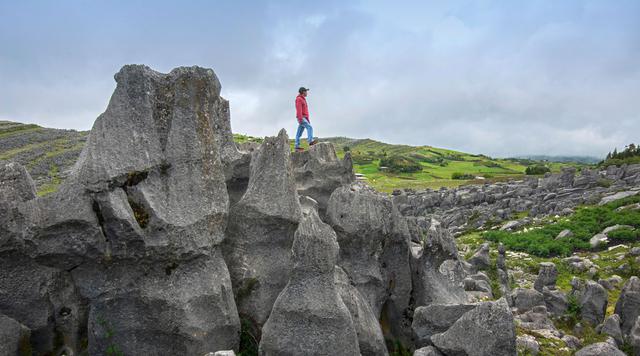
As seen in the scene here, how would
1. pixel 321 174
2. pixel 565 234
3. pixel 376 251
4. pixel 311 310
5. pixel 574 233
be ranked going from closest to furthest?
pixel 311 310 → pixel 376 251 → pixel 321 174 → pixel 565 234 → pixel 574 233

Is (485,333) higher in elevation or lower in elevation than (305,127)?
lower

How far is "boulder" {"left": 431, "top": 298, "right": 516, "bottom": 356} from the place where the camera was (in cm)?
1048

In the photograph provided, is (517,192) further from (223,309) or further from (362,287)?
(223,309)

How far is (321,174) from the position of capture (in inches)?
765

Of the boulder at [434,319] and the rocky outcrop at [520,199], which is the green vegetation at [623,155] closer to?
the rocky outcrop at [520,199]

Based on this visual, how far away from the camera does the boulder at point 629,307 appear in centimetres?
1748

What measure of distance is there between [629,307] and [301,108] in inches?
624

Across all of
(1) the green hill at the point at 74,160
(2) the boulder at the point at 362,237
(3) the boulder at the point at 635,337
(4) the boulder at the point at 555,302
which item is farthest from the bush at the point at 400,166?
(2) the boulder at the point at 362,237

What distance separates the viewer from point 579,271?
2870 centimetres

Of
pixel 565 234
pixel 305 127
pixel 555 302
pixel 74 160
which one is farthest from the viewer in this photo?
pixel 74 160

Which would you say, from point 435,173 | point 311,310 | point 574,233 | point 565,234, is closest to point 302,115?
point 311,310

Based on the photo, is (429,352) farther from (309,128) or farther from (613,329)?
(309,128)

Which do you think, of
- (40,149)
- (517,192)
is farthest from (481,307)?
(40,149)

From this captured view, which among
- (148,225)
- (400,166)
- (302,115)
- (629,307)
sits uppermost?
(400,166)
